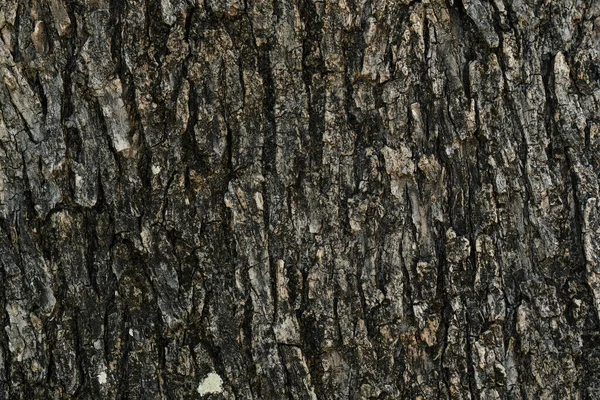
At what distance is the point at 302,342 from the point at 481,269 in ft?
1.87

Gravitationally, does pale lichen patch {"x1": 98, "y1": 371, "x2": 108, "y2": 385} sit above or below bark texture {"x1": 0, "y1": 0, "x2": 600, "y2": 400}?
below

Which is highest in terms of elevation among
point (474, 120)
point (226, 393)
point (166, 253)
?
point (474, 120)

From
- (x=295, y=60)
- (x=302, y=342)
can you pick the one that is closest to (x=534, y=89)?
(x=295, y=60)

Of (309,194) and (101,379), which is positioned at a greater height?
(309,194)

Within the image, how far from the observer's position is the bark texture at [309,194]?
200 centimetres

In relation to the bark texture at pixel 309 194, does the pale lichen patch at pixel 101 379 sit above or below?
below

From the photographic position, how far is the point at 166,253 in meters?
2.03

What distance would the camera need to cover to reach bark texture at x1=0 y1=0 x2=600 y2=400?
200 centimetres

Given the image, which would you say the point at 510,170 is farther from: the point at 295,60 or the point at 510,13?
the point at 295,60

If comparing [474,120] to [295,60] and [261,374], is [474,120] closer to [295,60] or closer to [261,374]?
[295,60]

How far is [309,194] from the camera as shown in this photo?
2.02m

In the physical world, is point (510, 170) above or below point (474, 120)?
below

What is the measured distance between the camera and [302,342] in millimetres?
2027

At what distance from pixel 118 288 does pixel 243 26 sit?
85 centimetres
